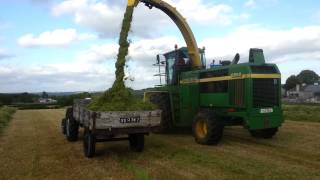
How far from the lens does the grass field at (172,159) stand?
835cm

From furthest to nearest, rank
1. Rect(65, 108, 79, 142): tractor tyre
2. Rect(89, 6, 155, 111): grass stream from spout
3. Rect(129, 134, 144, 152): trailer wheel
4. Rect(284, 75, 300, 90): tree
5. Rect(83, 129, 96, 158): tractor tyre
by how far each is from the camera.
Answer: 1. Rect(284, 75, 300, 90): tree
2. Rect(65, 108, 79, 142): tractor tyre
3. Rect(129, 134, 144, 152): trailer wheel
4. Rect(89, 6, 155, 111): grass stream from spout
5. Rect(83, 129, 96, 158): tractor tyre

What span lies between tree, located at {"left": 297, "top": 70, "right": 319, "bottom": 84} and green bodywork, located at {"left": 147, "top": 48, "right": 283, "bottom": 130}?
10726 centimetres

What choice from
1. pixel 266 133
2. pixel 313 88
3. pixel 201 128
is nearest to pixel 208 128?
pixel 201 128

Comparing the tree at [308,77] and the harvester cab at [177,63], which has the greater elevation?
the tree at [308,77]

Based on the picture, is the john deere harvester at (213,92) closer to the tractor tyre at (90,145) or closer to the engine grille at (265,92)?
the engine grille at (265,92)

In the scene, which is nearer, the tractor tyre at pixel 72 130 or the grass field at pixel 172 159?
the grass field at pixel 172 159

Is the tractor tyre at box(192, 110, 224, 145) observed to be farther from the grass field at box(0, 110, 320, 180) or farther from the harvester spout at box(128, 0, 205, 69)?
the harvester spout at box(128, 0, 205, 69)

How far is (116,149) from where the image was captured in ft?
39.0

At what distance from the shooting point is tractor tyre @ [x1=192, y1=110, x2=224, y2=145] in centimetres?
1182

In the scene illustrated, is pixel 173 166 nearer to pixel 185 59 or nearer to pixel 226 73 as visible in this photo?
pixel 226 73

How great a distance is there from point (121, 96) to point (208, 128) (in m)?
2.63

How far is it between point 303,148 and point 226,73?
2.96m

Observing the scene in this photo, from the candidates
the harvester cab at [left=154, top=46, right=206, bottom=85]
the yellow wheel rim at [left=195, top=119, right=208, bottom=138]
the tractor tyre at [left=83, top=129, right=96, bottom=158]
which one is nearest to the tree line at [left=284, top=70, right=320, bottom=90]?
the harvester cab at [left=154, top=46, right=206, bottom=85]

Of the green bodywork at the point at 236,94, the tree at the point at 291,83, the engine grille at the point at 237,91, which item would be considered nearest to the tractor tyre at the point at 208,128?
the green bodywork at the point at 236,94
